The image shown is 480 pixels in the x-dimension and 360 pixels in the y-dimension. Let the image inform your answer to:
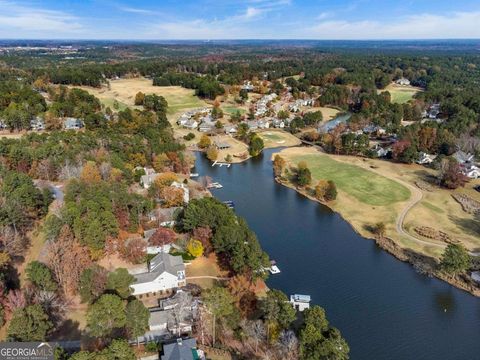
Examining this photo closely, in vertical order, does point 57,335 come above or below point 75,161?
below

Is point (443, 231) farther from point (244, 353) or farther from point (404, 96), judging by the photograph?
point (404, 96)

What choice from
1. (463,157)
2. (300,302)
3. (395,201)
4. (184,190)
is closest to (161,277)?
(300,302)

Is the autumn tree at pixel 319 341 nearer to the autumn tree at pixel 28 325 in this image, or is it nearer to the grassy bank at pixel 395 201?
the autumn tree at pixel 28 325

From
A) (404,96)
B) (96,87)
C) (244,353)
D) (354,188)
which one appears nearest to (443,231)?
(354,188)

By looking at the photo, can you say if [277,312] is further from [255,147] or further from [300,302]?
[255,147]

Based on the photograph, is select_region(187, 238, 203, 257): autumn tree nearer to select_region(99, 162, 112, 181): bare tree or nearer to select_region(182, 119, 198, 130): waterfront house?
select_region(99, 162, 112, 181): bare tree

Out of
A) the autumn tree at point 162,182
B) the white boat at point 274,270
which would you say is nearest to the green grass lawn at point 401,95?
the autumn tree at point 162,182

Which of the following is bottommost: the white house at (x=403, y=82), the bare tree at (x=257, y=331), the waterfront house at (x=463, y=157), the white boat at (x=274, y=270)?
the white boat at (x=274, y=270)
